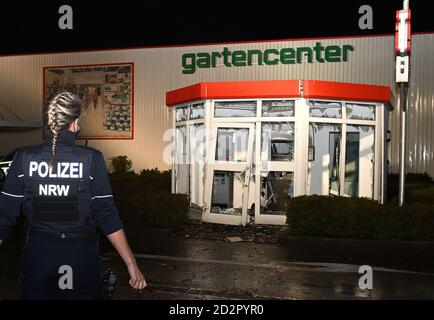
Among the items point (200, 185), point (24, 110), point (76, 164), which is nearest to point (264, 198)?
→ point (200, 185)

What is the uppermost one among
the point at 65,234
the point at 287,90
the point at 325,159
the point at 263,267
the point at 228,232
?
the point at 287,90

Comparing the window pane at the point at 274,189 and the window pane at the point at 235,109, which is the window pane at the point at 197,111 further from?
the window pane at the point at 274,189

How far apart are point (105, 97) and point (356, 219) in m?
15.6

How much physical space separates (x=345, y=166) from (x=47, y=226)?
10.3m

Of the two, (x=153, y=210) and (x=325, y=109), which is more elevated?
(x=325, y=109)

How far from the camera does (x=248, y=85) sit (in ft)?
39.8

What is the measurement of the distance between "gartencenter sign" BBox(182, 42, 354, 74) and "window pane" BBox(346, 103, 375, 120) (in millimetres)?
8228

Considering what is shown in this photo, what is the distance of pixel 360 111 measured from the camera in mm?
12773

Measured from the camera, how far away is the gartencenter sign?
20.8m

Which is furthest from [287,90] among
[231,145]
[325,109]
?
[231,145]

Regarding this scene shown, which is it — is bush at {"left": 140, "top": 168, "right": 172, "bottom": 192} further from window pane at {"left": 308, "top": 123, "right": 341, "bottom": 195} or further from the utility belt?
the utility belt

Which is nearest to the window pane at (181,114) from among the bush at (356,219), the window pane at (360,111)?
the window pane at (360,111)

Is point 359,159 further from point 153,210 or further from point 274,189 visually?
point 153,210

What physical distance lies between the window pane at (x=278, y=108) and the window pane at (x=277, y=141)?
258 mm
